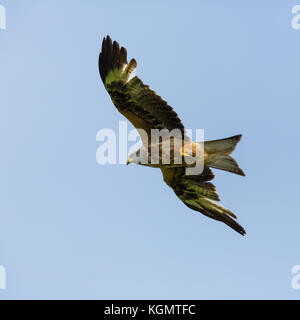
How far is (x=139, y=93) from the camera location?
845 centimetres

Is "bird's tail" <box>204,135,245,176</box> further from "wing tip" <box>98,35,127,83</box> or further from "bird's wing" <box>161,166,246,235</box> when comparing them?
"wing tip" <box>98,35,127,83</box>

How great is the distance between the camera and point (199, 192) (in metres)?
9.49

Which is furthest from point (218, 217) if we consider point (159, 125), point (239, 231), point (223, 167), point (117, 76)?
point (117, 76)

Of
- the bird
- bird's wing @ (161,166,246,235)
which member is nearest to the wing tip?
the bird

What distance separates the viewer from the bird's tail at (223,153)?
8438 mm

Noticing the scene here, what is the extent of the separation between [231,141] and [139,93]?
1.47 m

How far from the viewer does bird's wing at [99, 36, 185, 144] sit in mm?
8406

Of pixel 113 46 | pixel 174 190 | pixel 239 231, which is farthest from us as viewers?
pixel 174 190

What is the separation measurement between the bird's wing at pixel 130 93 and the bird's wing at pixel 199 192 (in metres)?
0.96

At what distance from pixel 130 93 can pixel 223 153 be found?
1581 mm

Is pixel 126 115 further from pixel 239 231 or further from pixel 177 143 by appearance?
pixel 239 231

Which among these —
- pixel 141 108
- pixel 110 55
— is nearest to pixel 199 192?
pixel 141 108

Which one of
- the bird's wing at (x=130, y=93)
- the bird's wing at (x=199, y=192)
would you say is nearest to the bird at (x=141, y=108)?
the bird's wing at (x=130, y=93)

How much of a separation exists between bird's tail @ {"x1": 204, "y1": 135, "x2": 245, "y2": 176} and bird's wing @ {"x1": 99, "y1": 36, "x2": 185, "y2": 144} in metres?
0.45
